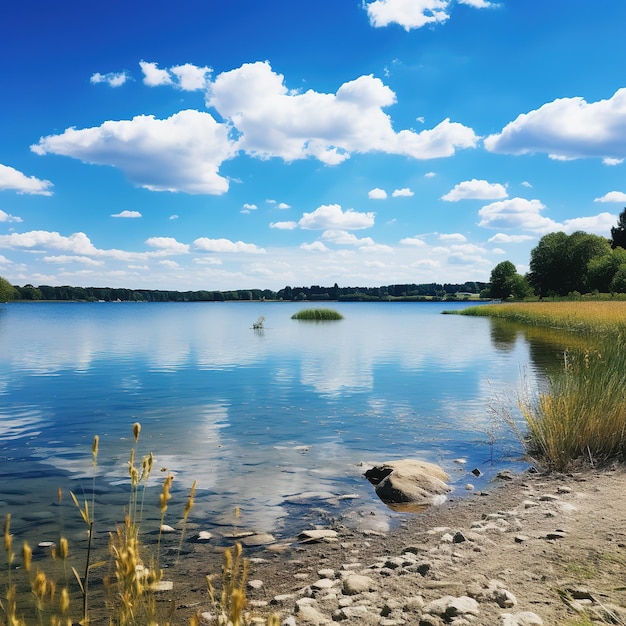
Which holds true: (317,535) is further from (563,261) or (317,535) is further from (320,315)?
(563,261)

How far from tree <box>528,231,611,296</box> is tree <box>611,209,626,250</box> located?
13.0m

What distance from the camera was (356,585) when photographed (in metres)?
6.53

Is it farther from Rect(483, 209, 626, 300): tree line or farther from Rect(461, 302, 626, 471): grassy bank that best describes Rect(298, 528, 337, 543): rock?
Rect(483, 209, 626, 300): tree line

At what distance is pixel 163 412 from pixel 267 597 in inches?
543

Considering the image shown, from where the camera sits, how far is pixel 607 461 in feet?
39.7

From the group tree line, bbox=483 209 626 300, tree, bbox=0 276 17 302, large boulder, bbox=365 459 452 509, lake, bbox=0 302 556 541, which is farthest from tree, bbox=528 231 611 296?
tree, bbox=0 276 17 302

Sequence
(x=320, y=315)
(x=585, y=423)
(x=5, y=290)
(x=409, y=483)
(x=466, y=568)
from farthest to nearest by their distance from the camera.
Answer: (x=5, y=290), (x=320, y=315), (x=585, y=423), (x=409, y=483), (x=466, y=568)

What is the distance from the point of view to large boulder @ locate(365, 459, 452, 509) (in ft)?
35.2

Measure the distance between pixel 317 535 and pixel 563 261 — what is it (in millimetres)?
128413

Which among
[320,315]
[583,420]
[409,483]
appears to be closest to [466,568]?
[409,483]

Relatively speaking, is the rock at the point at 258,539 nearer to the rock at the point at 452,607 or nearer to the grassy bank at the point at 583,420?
the rock at the point at 452,607

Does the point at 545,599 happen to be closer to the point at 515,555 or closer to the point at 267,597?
the point at 515,555

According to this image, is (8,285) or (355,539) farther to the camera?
(8,285)

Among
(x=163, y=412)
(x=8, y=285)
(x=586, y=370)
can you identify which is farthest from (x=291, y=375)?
(x=8, y=285)
